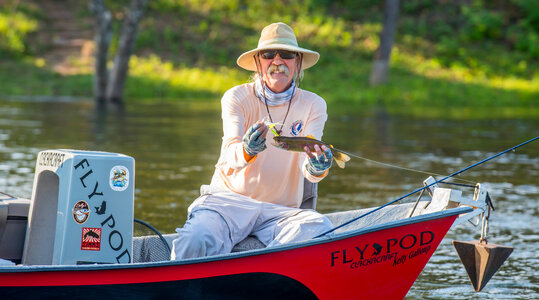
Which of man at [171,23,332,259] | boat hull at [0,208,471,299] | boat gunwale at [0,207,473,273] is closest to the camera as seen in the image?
boat gunwale at [0,207,473,273]

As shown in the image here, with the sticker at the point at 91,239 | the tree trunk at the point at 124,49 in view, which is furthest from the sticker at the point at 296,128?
the tree trunk at the point at 124,49

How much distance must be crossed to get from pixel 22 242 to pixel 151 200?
442 cm

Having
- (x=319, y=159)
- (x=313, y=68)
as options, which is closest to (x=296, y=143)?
(x=319, y=159)

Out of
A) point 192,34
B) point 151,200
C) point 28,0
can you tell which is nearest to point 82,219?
point 151,200

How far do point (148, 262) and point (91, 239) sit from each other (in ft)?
1.23

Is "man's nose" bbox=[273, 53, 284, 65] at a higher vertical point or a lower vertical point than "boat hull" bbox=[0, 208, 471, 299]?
higher

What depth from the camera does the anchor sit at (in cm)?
509

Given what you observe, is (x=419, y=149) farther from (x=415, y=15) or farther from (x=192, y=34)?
(x=415, y=15)

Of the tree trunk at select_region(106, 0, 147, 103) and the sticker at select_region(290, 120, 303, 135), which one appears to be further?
the tree trunk at select_region(106, 0, 147, 103)

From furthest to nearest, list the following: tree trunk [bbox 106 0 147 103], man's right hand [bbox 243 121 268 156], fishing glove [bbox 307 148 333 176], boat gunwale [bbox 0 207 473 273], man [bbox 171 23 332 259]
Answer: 1. tree trunk [bbox 106 0 147 103]
2. man [bbox 171 23 332 259]
3. fishing glove [bbox 307 148 333 176]
4. man's right hand [bbox 243 121 268 156]
5. boat gunwale [bbox 0 207 473 273]

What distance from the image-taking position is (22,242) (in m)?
5.12

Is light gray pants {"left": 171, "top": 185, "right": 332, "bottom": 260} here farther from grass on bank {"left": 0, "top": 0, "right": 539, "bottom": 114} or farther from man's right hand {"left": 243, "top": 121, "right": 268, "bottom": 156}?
grass on bank {"left": 0, "top": 0, "right": 539, "bottom": 114}

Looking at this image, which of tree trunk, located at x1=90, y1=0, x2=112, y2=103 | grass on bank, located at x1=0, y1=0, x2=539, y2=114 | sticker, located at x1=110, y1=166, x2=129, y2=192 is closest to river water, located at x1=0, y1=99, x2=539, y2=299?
tree trunk, located at x1=90, y1=0, x2=112, y2=103

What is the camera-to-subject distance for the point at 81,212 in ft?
15.3
